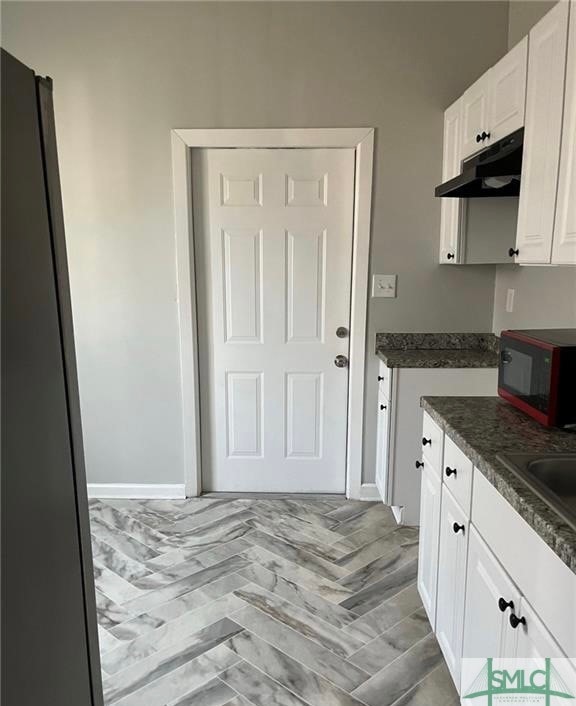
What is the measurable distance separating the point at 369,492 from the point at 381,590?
0.87 m

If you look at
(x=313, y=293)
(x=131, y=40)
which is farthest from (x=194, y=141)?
(x=313, y=293)

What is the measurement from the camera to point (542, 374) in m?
1.58

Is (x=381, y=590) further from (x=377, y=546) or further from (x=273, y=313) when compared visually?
(x=273, y=313)

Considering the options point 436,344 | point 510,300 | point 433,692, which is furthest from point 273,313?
point 433,692

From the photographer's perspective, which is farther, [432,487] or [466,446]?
[432,487]

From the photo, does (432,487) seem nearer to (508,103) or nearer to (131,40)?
(508,103)

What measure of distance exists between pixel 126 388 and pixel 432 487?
77.8 inches

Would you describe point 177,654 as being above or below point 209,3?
below

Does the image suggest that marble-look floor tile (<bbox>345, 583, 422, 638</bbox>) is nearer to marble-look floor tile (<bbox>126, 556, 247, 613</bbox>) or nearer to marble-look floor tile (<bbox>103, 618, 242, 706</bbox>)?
marble-look floor tile (<bbox>103, 618, 242, 706</bbox>)

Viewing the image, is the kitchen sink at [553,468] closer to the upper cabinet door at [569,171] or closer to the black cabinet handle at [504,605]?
the black cabinet handle at [504,605]

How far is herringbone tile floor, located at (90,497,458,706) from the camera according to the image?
180 cm

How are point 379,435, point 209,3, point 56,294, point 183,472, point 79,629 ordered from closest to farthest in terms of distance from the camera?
point 56,294
point 79,629
point 209,3
point 379,435
point 183,472

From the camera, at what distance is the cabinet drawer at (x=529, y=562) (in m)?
0.96

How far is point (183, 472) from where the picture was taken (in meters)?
3.21
